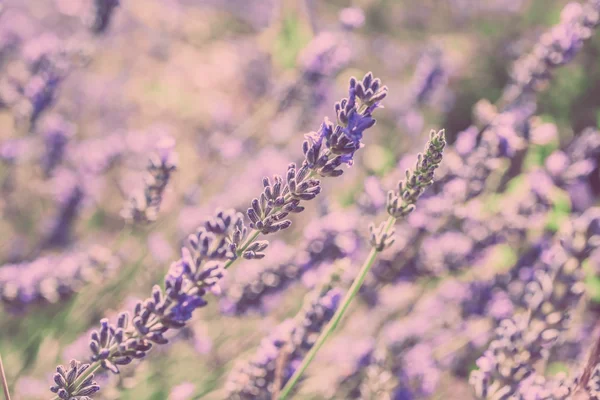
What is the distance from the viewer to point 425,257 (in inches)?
105

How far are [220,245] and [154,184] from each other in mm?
973

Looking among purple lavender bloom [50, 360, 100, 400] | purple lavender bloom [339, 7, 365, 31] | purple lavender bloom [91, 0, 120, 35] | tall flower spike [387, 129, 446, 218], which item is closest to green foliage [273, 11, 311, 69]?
purple lavender bloom [339, 7, 365, 31]

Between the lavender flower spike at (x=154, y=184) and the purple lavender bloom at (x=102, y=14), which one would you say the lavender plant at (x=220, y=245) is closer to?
the lavender flower spike at (x=154, y=184)

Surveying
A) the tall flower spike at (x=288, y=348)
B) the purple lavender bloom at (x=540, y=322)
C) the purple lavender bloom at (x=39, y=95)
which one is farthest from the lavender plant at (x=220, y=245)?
the purple lavender bloom at (x=39, y=95)

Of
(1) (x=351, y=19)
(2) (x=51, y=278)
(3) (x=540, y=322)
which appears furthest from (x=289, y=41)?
(3) (x=540, y=322)

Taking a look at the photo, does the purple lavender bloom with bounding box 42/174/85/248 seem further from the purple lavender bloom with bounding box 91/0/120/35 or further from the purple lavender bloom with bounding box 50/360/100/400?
the purple lavender bloom with bounding box 50/360/100/400

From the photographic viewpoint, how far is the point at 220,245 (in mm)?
1179

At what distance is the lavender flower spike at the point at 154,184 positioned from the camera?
2.02 metres

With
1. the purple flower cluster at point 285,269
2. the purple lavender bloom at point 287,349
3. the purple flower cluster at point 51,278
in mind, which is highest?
the purple flower cluster at point 51,278

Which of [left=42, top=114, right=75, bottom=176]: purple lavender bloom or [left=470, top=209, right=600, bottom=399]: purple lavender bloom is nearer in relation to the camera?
[left=470, top=209, right=600, bottom=399]: purple lavender bloom

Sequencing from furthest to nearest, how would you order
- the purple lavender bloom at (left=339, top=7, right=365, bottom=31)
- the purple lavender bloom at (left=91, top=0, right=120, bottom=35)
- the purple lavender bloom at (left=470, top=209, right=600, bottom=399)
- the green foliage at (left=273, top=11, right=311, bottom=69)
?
the green foliage at (left=273, top=11, right=311, bottom=69), the purple lavender bloom at (left=339, top=7, right=365, bottom=31), the purple lavender bloom at (left=91, top=0, right=120, bottom=35), the purple lavender bloom at (left=470, top=209, right=600, bottom=399)

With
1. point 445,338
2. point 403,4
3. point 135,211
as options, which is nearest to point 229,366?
point 135,211

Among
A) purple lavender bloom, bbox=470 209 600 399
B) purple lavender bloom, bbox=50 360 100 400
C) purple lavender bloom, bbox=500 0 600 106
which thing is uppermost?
purple lavender bloom, bbox=500 0 600 106

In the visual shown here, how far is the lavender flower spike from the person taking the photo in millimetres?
2016
